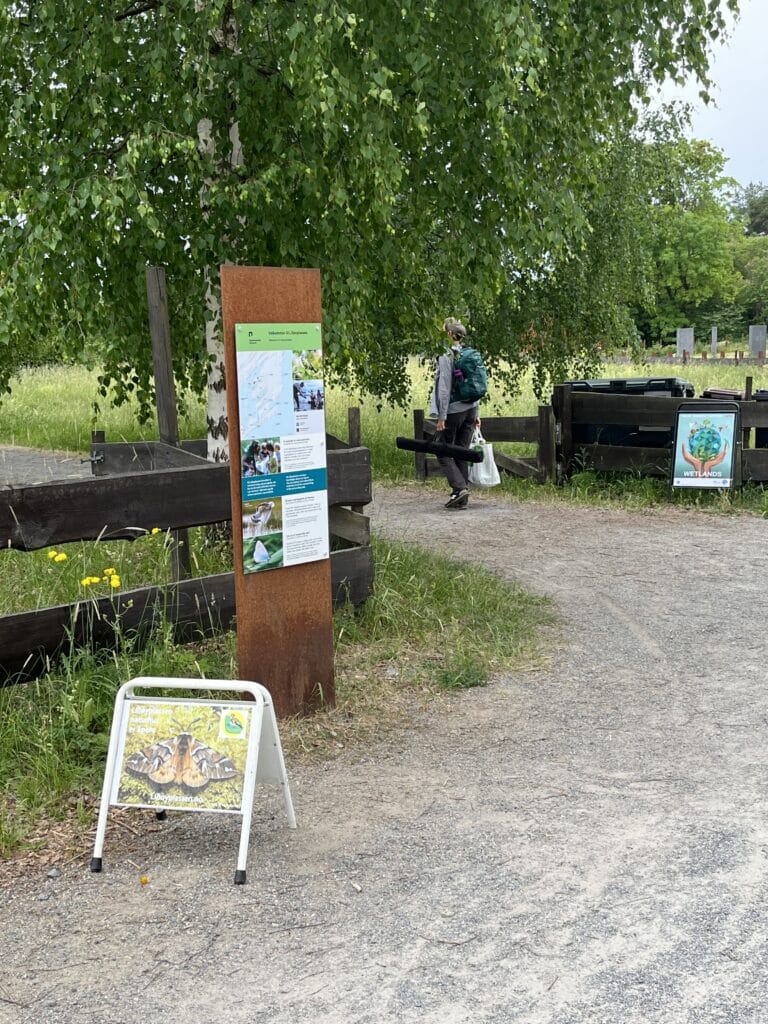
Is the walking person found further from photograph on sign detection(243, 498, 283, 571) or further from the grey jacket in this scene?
photograph on sign detection(243, 498, 283, 571)

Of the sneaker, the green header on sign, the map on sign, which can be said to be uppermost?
the green header on sign

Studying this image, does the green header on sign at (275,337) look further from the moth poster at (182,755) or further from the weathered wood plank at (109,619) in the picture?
the moth poster at (182,755)

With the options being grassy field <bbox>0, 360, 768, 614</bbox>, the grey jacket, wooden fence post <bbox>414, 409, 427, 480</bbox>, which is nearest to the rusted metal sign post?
grassy field <bbox>0, 360, 768, 614</bbox>

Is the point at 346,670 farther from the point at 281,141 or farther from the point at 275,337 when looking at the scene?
the point at 281,141

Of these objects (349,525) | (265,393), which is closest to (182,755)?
(265,393)

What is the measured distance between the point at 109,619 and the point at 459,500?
8.08 metres

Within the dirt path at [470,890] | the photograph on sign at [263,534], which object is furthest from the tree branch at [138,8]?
the dirt path at [470,890]

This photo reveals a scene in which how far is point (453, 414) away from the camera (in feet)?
43.8

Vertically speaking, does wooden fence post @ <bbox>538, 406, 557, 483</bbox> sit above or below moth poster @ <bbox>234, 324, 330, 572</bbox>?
below

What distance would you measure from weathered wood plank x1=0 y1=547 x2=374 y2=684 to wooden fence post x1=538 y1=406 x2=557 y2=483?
7842 mm

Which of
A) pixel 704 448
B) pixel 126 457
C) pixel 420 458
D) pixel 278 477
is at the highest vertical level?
pixel 278 477

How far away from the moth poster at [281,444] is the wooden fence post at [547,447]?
29.9 ft

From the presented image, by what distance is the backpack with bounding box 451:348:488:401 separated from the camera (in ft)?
42.7

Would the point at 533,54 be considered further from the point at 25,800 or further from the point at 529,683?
the point at 25,800
